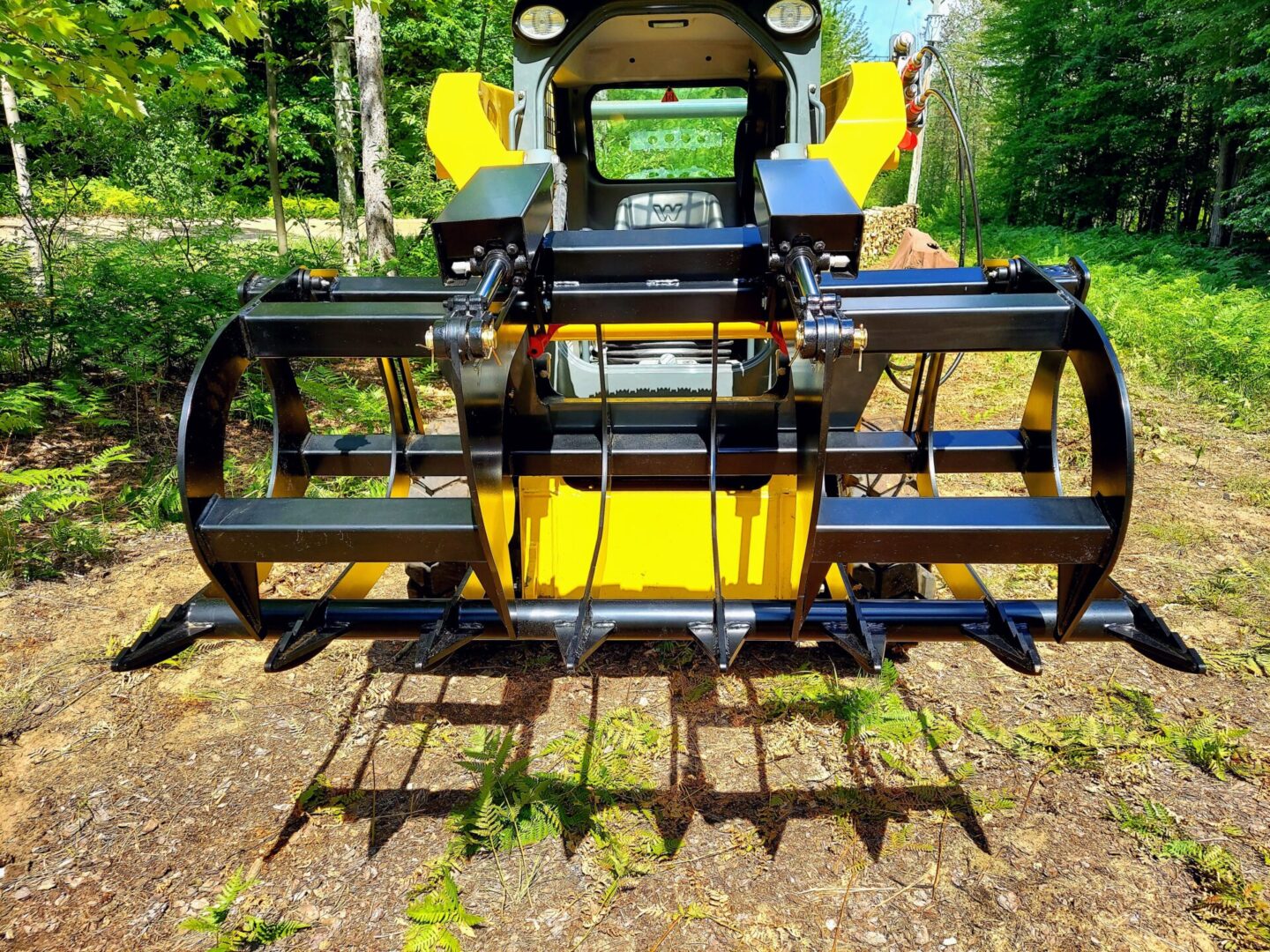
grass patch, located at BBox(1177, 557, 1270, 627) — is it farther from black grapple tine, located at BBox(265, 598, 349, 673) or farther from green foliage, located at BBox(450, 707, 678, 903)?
black grapple tine, located at BBox(265, 598, 349, 673)

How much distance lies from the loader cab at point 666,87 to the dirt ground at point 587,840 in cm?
247

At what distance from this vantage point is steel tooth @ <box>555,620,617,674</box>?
6.61 feet

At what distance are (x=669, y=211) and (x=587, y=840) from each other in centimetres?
343

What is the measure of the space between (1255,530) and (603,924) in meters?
4.87

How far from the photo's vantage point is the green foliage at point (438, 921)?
2125mm

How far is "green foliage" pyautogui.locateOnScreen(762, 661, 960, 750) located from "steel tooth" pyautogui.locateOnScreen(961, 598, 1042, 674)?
1065 millimetres

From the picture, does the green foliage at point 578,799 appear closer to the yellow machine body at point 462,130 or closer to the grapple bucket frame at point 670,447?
the grapple bucket frame at point 670,447

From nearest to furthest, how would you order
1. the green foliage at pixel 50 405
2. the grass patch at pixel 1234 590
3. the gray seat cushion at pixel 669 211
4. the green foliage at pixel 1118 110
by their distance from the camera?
the grass patch at pixel 1234 590 → the gray seat cushion at pixel 669 211 → the green foliage at pixel 50 405 → the green foliage at pixel 1118 110

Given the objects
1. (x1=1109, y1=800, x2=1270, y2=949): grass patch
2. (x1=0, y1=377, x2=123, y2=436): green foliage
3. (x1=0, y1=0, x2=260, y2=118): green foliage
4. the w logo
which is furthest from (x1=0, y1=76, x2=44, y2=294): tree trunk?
(x1=1109, y1=800, x2=1270, y2=949): grass patch

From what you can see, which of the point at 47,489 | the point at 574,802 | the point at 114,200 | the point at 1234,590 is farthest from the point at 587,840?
the point at 114,200

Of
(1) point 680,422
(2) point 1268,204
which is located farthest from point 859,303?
(2) point 1268,204

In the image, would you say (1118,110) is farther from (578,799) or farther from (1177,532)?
(578,799)

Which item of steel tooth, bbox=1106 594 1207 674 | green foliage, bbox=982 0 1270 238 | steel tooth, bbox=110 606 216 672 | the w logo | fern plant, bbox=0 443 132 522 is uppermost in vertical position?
green foliage, bbox=982 0 1270 238

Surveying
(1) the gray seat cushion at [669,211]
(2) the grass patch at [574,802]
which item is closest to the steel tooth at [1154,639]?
(2) the grass patch at [574,802]
